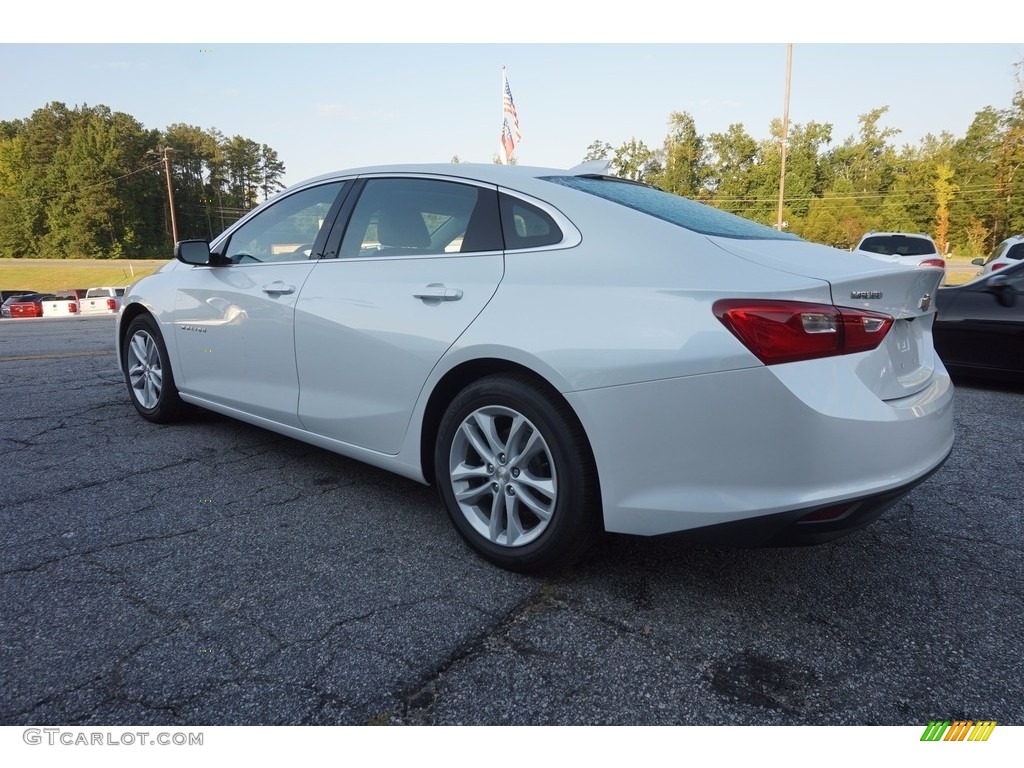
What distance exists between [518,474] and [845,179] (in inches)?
2863

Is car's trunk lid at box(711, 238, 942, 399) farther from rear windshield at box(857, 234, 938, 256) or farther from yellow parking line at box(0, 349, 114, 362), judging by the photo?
rear windshield at box(857, 234, 938, 256)

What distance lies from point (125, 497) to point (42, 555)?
2.06 feet

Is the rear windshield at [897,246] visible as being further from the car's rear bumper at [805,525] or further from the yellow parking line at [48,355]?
the yellow parking line at [48,355]

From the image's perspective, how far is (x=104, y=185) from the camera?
8062 centimetres

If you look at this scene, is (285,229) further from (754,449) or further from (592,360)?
(754,449)

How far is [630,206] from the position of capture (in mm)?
2539

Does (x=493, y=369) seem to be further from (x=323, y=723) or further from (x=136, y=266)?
(x=136, y=266)

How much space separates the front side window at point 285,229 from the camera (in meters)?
3.45

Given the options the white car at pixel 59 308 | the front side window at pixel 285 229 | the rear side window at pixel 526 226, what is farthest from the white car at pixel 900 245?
the white car at pixel 59 308

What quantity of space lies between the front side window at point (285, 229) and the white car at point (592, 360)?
3cm

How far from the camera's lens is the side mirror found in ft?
12.6

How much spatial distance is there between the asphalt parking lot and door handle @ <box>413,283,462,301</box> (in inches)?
38.9

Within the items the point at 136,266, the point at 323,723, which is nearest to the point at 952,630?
the point at 323,723

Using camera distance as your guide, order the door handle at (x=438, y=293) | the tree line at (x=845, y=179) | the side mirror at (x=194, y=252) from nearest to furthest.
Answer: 1. the door handle at (x=438, y=293)
2. the side mirror at (x=194, y=252)
3. the tree line at (x=845, y=179)
